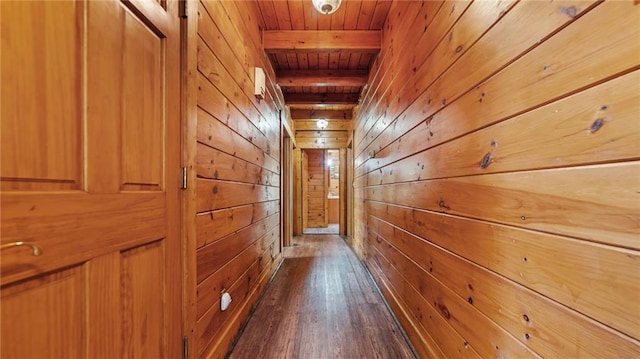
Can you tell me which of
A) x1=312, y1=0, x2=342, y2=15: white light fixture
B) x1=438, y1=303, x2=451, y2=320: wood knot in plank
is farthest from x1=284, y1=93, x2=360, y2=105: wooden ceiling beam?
x1=438, y1=303, x2=451, y2=320: wood knot in plank

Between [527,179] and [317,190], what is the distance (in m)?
6.48

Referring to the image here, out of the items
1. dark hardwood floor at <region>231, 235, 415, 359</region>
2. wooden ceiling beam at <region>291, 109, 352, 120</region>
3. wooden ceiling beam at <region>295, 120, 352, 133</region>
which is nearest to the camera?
dark hardwood floor at <region>231, 235, 415, 359</region>

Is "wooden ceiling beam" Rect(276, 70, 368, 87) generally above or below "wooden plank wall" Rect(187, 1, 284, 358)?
above

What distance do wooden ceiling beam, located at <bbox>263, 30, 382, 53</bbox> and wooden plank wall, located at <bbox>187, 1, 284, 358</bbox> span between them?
7.3 inches

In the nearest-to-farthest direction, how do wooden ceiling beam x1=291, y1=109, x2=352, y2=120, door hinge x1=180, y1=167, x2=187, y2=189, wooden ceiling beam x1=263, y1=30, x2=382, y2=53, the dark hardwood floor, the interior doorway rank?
door hinge x1=180, y1=167, x2=187, y2=189 < the dark hardwood floor < wooden ceiling beam x1=263, y1=30, x2=382, y2=53 < wooden ceiling beam x1=291, y1=109, x2=352, y2=120 < the interior doorway

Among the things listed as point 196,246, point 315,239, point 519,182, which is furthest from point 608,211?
point 315,239

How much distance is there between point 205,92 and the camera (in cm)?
129

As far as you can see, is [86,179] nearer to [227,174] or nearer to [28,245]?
[28,245]

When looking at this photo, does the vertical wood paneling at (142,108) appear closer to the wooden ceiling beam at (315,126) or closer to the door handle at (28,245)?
the door handle at (28,245)

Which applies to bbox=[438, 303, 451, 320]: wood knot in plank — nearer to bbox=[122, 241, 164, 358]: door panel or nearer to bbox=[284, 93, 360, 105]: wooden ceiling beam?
bbox=[122, 241, 164, 358]: door panel

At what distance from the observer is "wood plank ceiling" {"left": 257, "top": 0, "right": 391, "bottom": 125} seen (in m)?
2.26

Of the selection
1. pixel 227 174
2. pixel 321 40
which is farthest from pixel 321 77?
pixel 227 174

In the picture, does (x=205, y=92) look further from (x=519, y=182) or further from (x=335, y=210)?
(x=335, y=210)

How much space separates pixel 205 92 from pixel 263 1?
1384 mm
